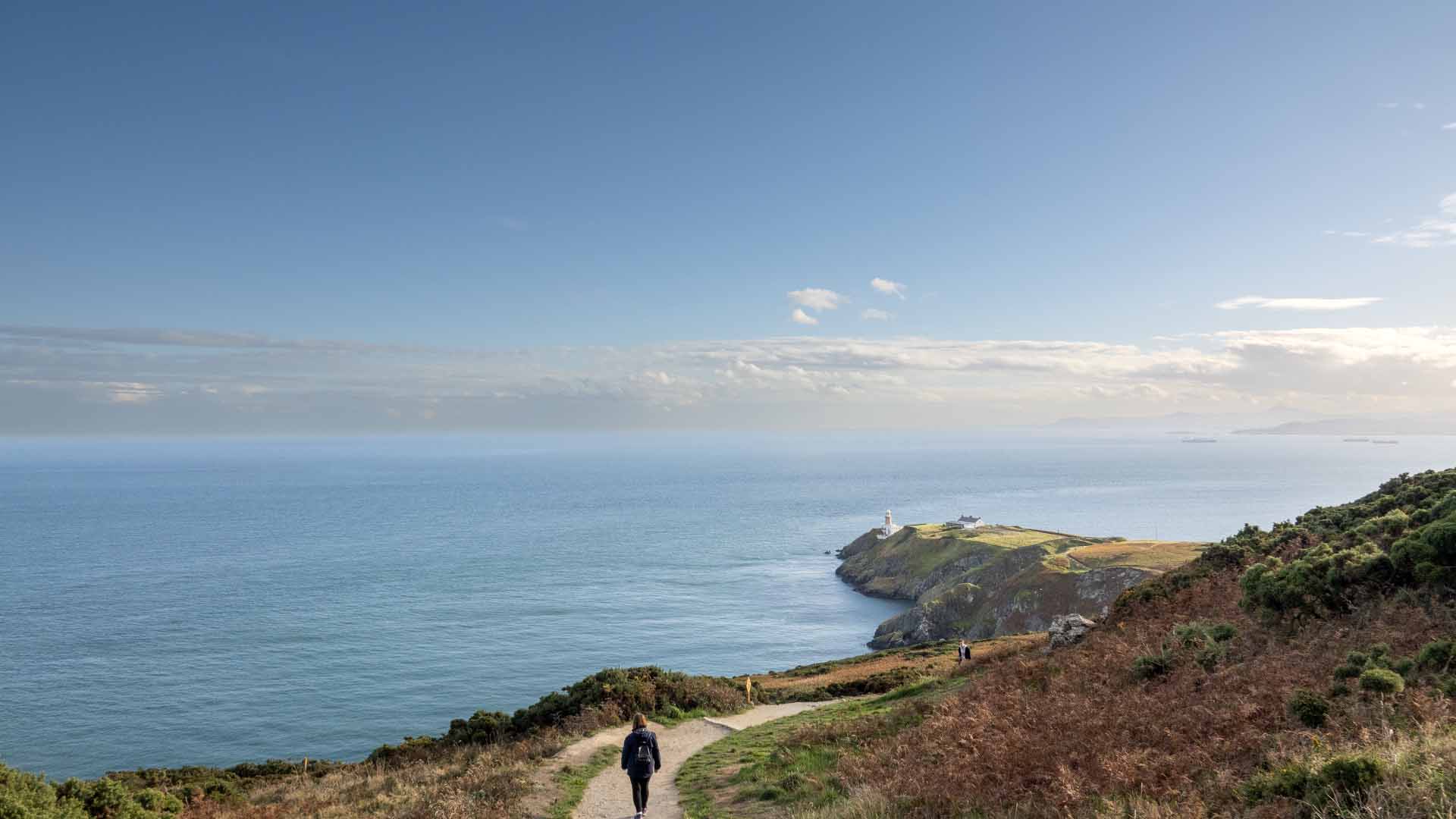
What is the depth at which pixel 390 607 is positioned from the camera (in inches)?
3418

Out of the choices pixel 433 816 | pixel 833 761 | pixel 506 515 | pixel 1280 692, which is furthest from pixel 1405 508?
pixel 506 515

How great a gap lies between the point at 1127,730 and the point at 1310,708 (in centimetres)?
261

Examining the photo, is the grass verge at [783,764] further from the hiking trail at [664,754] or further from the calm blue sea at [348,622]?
the calm blue sea at [348,622]

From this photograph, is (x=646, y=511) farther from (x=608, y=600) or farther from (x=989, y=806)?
(x=989, y=806)

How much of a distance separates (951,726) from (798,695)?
19043 millimetres

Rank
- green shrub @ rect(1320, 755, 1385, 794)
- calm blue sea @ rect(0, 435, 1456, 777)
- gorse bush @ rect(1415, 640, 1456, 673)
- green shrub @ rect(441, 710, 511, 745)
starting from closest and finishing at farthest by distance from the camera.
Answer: green shrub @ rect(1320, 755, 1385, 794)
gorse bush @ rect(1415, 640, 1456, 673)
green shrub @ rect(441, 710, 511, 745)
calm blue sea @ rect(0, 435, 1456, 777)

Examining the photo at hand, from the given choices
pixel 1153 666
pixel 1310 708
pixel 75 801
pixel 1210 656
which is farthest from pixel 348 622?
pixel 1310 708

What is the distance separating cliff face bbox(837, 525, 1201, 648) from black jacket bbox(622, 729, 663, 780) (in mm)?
54822

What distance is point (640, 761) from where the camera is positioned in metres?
15.1

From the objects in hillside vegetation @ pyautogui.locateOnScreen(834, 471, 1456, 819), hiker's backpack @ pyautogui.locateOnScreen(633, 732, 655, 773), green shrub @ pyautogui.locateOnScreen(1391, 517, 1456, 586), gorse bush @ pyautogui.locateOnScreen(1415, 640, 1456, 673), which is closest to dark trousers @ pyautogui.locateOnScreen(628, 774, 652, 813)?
hiker's backpack @ pyautogui.locateOnScreen(633, 732, 655, 773)

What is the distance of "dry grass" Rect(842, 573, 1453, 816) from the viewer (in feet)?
34.1

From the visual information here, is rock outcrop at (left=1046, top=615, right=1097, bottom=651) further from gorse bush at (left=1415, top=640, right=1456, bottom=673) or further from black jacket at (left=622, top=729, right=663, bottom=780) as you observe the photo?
black jacket at (left=622, top=729, right=663, bottom=780)

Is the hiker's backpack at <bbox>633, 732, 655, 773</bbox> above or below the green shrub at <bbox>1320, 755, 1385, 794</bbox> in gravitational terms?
below

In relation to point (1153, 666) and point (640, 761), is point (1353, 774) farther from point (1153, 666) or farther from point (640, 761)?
point (640, 761)
